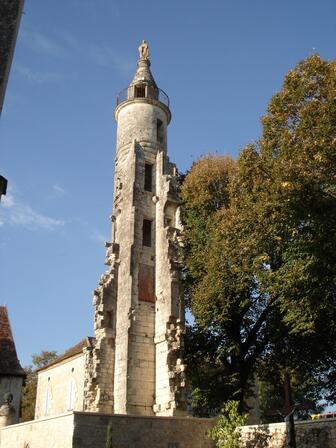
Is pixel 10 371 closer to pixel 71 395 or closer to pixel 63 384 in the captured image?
pixel 71 395

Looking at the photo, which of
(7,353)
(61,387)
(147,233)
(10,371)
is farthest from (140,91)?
(61,387)

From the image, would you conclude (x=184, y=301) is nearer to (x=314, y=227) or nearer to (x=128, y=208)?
(x=128, y=208)

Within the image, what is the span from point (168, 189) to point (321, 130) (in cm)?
1012

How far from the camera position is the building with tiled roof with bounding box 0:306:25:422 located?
24.3 m

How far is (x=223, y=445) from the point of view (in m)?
16.8

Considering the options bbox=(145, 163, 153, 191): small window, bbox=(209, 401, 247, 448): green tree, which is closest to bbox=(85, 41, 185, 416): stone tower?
bbox=(145, 163, 153, 191): small window

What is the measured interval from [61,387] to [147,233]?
1235cm

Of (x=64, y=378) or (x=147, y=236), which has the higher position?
(x=147, y=236)

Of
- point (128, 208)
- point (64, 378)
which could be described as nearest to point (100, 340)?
point (128, 208)

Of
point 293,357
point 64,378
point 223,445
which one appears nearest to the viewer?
point 223,445

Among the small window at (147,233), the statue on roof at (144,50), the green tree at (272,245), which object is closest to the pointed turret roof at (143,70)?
the statue on roof at (144,50)

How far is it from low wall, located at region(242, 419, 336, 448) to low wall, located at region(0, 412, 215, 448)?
2.03m

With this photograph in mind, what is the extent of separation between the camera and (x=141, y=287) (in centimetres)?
2203

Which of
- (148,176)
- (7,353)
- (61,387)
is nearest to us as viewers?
(148,176)
